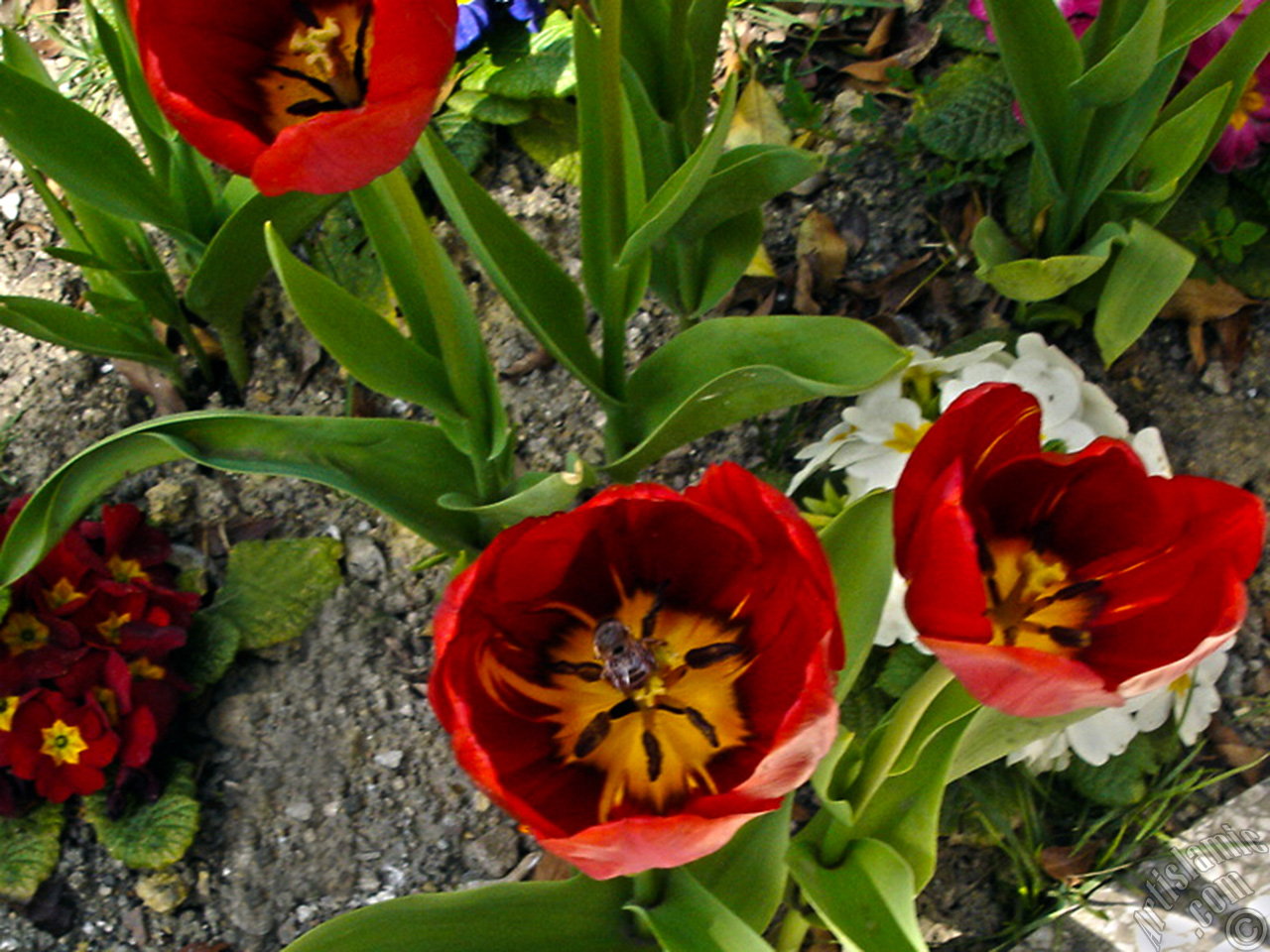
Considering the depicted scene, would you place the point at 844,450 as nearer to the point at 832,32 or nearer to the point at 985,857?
the point at 985,857

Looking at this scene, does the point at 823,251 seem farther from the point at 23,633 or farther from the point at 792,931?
the point at 23,633

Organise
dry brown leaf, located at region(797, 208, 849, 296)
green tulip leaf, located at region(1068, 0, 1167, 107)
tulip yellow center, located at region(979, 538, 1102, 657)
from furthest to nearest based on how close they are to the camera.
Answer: dry brown leaf, located at region(797, 208, 849, 296), green tulip leaf, located at region(1068, 0, 1167, 107), tulip yellow center, located at region(979, 538, 1102, 657)

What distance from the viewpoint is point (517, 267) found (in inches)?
50.3

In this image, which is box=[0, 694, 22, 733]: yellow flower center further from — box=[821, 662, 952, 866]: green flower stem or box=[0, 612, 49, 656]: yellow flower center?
box=[821, 662, 952, 866]: green flower stem

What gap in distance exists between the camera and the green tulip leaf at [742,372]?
1.12m

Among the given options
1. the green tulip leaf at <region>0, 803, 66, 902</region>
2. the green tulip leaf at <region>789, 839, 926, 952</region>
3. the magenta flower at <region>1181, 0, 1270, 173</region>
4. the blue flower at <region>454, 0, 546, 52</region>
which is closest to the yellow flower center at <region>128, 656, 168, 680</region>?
the green tulip leaf at <region>0, 803, 66, 902</region>

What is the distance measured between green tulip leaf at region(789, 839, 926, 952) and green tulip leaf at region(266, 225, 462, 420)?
55 cm

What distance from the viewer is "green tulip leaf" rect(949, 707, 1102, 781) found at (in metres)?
0.98

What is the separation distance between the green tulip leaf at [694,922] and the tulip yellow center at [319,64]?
677mm

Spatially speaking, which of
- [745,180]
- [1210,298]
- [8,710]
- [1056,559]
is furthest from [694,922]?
[1210,298]

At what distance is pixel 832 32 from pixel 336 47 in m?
1.12

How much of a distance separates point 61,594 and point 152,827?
0.97 feet

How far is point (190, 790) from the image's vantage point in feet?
4.68

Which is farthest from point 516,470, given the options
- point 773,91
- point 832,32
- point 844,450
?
point 832,32
